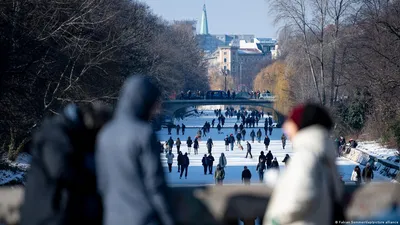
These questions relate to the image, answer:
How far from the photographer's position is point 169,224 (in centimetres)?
382

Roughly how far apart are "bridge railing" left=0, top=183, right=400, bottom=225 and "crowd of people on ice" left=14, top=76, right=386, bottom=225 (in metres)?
1.02

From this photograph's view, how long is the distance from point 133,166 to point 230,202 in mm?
1478

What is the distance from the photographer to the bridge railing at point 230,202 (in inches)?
202

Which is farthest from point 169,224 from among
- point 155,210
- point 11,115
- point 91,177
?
point 11,115

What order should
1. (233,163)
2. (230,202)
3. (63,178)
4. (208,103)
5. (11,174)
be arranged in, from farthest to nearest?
(208,103) < (233,163) < (11,174) < (230,202) < (63,178)

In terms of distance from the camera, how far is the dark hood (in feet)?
12.8

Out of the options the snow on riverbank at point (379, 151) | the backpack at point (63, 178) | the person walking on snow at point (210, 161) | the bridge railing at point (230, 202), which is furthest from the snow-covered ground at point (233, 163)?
Answer: the backpack at point (63, 178)

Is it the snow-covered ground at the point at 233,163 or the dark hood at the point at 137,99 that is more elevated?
the dark hood at the point at 137,99

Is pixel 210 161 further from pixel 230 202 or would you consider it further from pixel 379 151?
pixel 230 202

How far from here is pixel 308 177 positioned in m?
3.88

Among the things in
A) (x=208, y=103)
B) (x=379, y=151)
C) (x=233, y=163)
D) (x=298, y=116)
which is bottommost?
(x=233, y=163)

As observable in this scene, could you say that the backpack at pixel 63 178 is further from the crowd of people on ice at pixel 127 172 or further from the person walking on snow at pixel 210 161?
the person walking on snow at pixel 210 161

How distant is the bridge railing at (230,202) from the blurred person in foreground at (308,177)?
102 centimetres

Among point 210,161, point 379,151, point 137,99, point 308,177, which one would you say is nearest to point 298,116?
point 308,177
